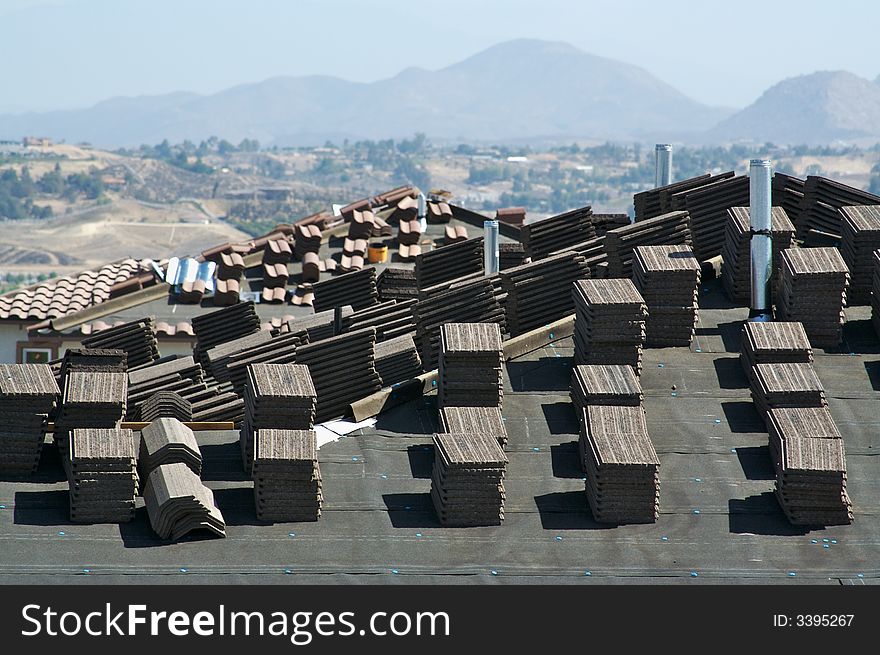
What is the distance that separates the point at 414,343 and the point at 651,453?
7913mm

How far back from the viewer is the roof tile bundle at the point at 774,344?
2702 centimetres

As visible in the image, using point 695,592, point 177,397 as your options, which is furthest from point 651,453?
point 177,397

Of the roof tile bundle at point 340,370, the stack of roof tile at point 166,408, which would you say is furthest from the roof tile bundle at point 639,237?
the stack of roof tile at point 166,408

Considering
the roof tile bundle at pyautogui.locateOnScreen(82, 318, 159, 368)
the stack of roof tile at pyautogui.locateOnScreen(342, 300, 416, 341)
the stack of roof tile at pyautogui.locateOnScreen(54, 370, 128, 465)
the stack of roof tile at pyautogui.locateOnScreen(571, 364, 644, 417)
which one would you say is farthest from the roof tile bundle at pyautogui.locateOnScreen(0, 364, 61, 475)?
the roof tile bundle at pyautogui.locateOnScreen(82, 318, 159, 368)

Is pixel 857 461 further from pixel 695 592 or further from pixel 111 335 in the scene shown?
pixel 111 335

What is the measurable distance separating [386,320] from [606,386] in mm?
9089

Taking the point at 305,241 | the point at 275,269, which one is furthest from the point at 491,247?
the point at 305,241

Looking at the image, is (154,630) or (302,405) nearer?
(154,630)

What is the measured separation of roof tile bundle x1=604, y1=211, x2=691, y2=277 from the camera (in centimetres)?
3133

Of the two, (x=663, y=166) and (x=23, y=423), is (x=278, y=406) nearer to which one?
(x=23, y=423)

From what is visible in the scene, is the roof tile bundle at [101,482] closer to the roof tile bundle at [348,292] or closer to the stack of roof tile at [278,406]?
the stack of roof tile at [278,406]

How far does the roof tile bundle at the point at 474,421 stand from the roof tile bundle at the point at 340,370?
243 centimetres

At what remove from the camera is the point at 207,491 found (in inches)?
905

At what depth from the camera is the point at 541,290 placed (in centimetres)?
3062
